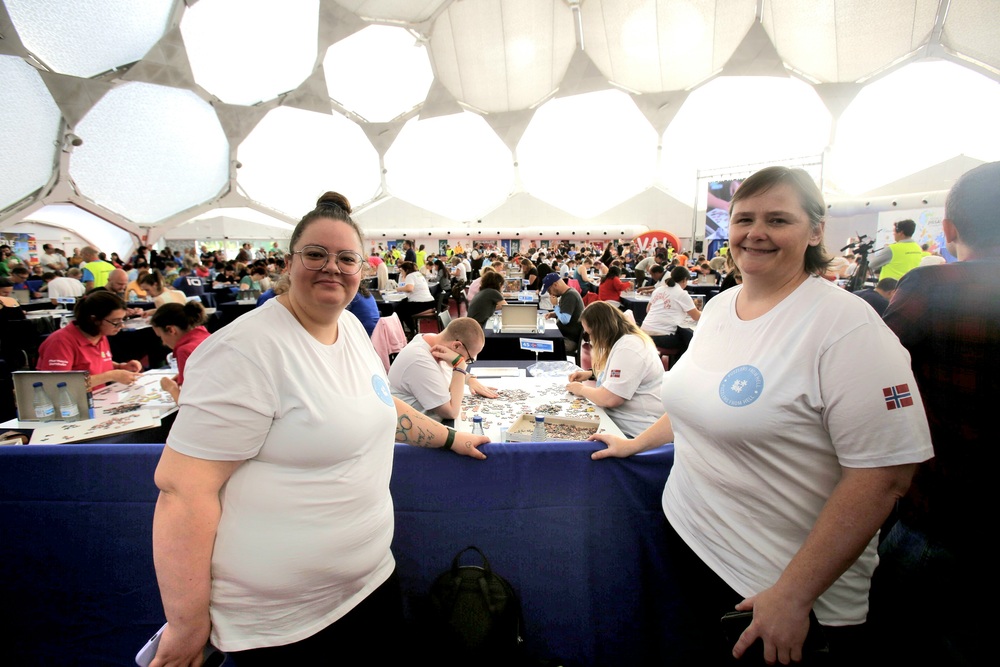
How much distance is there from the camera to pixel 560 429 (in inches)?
86.9

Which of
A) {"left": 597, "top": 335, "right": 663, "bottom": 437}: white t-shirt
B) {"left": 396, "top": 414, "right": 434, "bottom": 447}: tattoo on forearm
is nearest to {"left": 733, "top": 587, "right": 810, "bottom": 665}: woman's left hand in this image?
{"left": 396, "top": 414, "right": 434, "bottom": 447}: tattoo on forearm

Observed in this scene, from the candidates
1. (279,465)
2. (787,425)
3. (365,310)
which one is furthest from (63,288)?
(787,425)

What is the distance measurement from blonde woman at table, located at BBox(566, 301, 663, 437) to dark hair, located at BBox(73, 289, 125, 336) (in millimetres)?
3411

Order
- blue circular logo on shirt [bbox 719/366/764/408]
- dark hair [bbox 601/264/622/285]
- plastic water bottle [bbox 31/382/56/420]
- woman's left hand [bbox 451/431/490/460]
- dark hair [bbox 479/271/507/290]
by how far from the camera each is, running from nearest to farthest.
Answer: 1. blue circular logo on shirt [bbox 719/366/764/408]
2. woman's left hand [bbox 451/431/490/460]
3. plastic water bottle [bbox 31/382/56/420]
4. dark hair [bbox 479/271/507/290]
5. dark hair [bbox 601/264/622/285]

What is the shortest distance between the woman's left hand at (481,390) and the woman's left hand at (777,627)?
2127mm

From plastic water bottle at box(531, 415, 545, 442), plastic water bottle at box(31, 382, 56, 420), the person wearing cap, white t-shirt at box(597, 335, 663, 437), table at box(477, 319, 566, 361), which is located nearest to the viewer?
plastic water bottle at box(531, 415, 545, 442)

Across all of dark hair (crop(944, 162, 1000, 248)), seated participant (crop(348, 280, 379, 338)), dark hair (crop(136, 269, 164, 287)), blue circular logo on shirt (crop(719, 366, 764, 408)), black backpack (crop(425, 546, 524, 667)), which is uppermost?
dark hair (crop(944, 162, 1000, 248))

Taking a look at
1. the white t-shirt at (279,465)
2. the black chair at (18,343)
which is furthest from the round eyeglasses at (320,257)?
the black chair at (18,343)

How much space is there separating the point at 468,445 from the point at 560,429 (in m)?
0.74

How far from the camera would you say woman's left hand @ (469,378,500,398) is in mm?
2998

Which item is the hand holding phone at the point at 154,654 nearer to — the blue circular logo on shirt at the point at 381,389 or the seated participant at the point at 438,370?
the blue circular logo on shirt at the point at 381,389

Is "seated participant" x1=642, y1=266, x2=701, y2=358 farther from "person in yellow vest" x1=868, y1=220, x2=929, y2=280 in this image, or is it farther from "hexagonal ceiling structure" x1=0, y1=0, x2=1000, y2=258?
"hexagonal ceiling structure" x1=0, y1=0, x2=1000, y2=258

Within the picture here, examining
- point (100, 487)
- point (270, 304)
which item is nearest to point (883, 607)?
point (270, 304)

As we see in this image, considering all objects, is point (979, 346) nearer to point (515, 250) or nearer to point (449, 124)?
point (515, 250)
